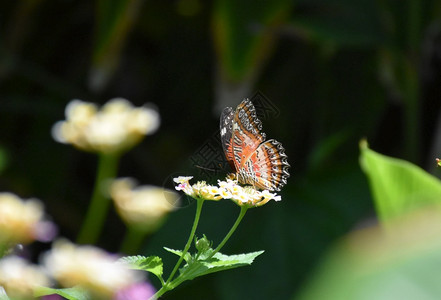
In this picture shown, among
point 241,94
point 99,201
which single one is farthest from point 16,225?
point 241,94

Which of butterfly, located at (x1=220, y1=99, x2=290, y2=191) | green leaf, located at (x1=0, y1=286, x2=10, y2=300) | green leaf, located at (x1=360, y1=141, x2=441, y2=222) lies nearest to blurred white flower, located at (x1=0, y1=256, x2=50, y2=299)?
green leaf, located at (x1=0, y1=286, x2=10, y2=300)

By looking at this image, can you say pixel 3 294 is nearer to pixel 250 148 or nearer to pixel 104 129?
pixel 250 148

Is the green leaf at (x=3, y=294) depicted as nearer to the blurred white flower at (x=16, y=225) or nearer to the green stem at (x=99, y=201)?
the blurred white flower at (x=16, y=225)

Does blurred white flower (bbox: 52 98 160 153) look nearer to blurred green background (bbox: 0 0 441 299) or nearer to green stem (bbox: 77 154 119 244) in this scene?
green stem (bbox: 77 154 119 244)

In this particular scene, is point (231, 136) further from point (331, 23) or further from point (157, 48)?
point (157, 48)

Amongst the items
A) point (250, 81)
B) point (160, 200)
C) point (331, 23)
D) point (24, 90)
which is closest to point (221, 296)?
point (160, 200)

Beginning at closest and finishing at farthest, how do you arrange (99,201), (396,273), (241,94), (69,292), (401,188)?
1. (396,273)
2. (69,292)
3. (401,188)
4. (99,201)
5. (241,94)
